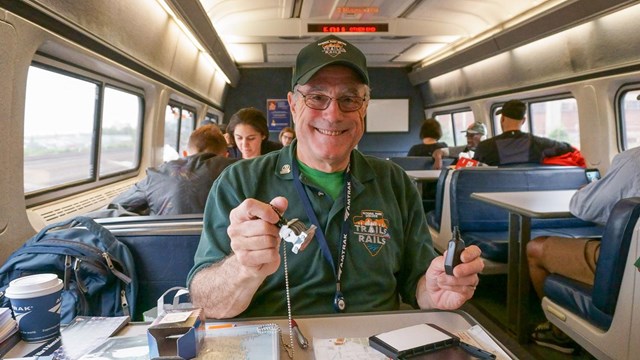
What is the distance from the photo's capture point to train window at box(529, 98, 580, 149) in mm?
6345

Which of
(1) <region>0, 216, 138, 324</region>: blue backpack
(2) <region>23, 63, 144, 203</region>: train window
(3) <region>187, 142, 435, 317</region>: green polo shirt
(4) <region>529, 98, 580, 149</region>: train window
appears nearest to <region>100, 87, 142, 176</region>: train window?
(2) <region>23, 63, 144, 203</region>: train window

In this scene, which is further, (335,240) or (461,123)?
(461,123)

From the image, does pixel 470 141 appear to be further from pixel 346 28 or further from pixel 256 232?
pixel 256 232

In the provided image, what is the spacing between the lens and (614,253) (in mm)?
2285

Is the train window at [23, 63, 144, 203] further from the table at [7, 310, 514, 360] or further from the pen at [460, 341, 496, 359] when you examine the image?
the pen at [460, 341, 496, 359]

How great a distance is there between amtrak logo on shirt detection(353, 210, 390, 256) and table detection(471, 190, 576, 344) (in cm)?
167

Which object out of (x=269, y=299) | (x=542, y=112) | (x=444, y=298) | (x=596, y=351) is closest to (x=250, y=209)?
(x=269, y=299)

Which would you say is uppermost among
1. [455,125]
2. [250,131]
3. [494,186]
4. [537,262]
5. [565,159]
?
[455,125]

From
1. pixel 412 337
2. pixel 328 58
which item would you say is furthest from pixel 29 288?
pixel 328 58

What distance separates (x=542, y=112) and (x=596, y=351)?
5882 millimetres

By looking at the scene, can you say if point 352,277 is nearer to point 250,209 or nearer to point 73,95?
point 250,209

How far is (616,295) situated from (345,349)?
1911 millimetres

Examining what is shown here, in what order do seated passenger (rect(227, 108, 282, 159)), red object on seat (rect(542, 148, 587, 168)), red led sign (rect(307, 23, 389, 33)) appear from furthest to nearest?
red led sign (rect(307, 23, 389, 33)) < red object on seat (rect(542, 148, 587, 168)) < seated passenger (rect(227, 108, 282, 159))

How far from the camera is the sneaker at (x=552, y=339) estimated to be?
10.5ft
